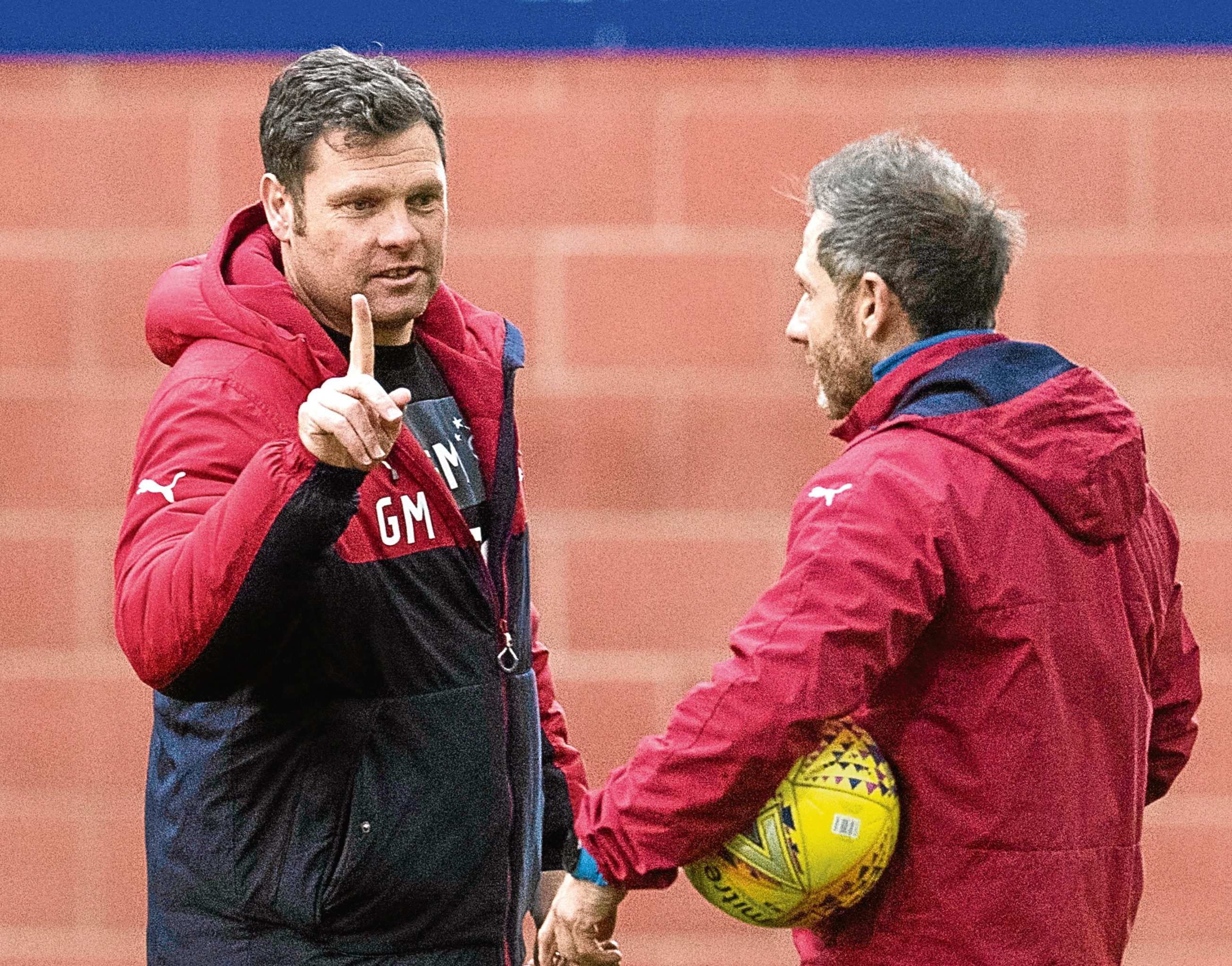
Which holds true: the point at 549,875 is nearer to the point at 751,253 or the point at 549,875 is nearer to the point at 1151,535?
the point at 1151,535

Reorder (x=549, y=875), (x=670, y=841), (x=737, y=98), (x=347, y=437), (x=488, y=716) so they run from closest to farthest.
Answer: (x=347, y=437), (x=670, y=841), (x=488, y=716), (x=549, y=875), (x=737, y=98)

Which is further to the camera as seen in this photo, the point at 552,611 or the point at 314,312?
the point at 552,611

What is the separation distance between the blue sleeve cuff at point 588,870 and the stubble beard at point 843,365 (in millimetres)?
632

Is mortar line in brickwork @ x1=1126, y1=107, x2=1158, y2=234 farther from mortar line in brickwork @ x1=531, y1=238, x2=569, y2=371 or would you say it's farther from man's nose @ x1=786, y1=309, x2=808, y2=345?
man's nose @ x1=786, y1=309, x2=808, y2=345

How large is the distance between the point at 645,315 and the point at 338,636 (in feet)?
4.20

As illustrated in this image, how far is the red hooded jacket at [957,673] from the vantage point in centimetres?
188

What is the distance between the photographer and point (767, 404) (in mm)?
3123

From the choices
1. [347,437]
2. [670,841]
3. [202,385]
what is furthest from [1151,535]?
[202,385]

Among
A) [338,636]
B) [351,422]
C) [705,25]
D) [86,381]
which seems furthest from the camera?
[86,381]

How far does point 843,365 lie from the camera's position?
2.11 meters

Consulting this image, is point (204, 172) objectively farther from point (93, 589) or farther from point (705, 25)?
point (705, 25)

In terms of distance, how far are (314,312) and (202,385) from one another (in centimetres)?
25

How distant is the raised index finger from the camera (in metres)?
1.80

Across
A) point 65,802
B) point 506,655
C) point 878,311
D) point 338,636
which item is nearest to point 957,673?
point 878,311
